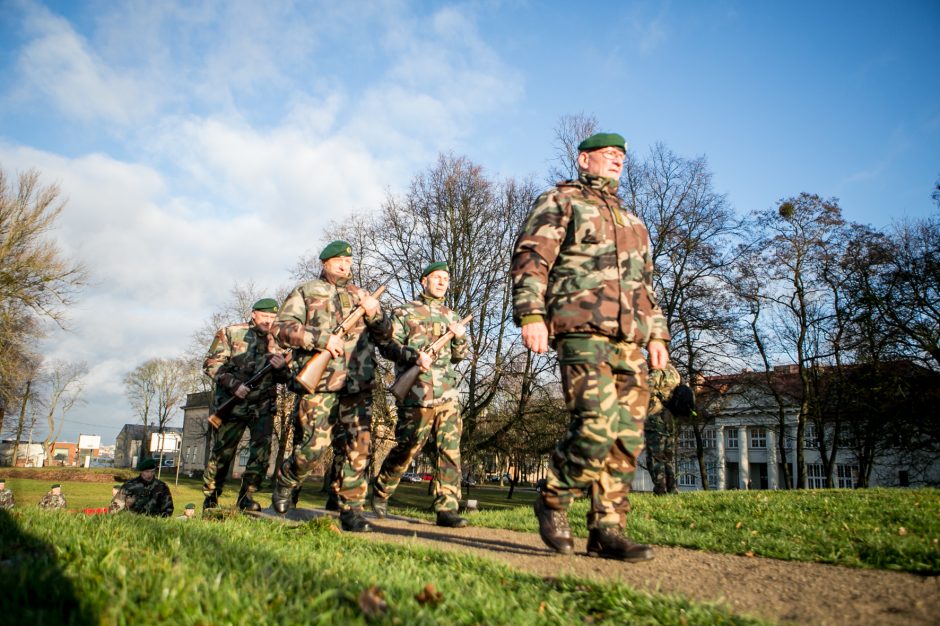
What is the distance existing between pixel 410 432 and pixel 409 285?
17.3m

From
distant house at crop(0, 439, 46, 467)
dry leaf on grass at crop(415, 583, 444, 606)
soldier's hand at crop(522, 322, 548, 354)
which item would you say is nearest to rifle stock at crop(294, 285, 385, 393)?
soldier's hand at crop(522, 322, 548, 354)

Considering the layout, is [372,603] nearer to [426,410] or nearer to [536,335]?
[536,335]

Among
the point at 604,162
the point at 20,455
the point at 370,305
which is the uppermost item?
the point at 604,162

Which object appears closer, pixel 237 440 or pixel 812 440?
pixel 237 440

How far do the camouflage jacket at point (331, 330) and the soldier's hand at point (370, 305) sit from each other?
81 mm

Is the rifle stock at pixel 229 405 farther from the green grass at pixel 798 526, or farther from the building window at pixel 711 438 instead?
the building window at pixel 711 438

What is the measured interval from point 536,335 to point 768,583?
1.79 meters

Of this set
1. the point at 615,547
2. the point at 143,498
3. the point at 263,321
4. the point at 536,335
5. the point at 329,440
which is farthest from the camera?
the point at 143,498

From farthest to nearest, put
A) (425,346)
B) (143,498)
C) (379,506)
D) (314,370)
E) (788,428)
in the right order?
(788,428), (143,498), (425,346), (379,506), (314,370)

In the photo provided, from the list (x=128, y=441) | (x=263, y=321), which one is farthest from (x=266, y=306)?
(x=128, y=441)

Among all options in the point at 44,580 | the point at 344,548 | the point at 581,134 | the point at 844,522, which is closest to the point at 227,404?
the point at 344,548

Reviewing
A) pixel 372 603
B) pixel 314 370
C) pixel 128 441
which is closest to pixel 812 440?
pixel 314 370

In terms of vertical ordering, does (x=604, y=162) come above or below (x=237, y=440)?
above

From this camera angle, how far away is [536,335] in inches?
152
